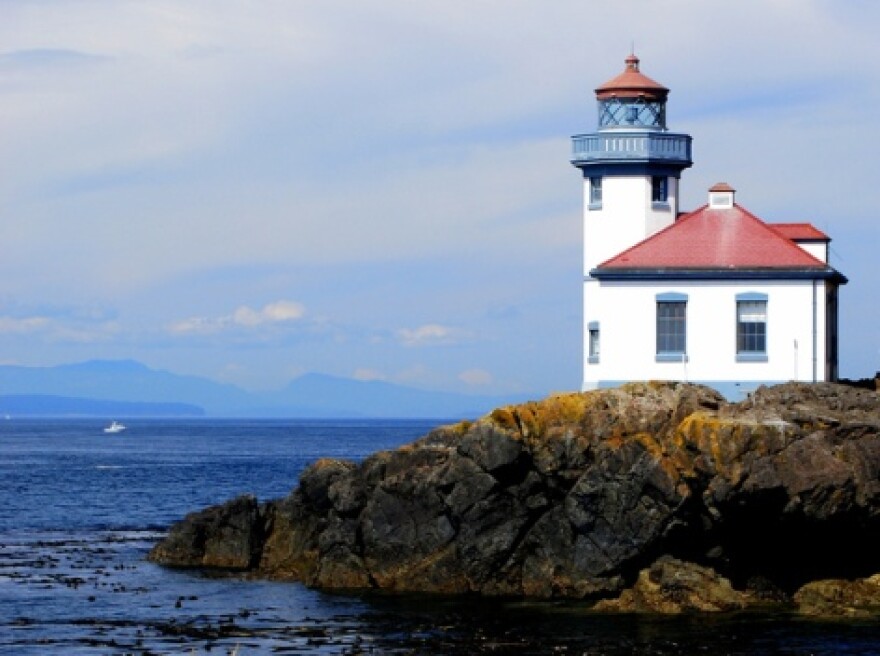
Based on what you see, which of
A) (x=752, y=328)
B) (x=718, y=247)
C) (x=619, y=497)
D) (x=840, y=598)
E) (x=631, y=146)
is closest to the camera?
(x=840, y=598)

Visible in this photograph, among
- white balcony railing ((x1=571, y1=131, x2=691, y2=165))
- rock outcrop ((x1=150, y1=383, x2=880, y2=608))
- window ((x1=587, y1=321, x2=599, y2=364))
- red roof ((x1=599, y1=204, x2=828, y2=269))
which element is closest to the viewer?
rock outcrop ((x1=150, y1=383, x2=880, y2=608))

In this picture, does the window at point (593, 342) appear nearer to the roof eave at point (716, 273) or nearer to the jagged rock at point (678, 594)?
the roof eave at point (716, 273)

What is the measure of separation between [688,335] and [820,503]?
9253 mm

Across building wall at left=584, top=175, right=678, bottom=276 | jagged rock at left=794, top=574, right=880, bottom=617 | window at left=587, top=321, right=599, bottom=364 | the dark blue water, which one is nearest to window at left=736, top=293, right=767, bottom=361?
window at left=587, top=321, right=599, bottom=364

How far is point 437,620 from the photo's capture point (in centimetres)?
3919

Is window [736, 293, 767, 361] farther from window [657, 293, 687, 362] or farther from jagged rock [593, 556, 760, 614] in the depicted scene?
jagged rock [593, 556, 760, 614]

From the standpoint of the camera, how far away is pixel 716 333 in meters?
48.0

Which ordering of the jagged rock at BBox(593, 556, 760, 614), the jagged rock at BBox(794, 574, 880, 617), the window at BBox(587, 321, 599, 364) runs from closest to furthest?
the jagged rock at BBox(794, 574, 880, 617) < the jagged rock at BBox(593, 556, 760, 614) < the window at BBox(587, 321, 599, 364)

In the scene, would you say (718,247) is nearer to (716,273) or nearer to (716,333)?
(716,273)

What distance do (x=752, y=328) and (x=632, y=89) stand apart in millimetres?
8925

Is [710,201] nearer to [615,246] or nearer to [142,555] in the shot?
[615,246]

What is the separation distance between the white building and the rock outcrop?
3.03 m

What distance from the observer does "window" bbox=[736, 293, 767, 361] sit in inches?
1882

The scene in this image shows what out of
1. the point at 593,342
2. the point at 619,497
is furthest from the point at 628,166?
the point at 619,497
